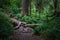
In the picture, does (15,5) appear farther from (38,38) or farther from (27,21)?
(38,38)

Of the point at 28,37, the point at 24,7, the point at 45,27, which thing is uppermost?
the point at 24,7

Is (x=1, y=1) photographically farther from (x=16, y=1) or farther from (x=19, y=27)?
(x=19, y=27)

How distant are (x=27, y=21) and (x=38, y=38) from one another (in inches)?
187

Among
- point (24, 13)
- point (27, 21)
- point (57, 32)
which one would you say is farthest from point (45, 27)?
point (24, 13)

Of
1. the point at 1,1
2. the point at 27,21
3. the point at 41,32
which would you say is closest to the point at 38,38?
the point at 41,32

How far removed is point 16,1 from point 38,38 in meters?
13.3

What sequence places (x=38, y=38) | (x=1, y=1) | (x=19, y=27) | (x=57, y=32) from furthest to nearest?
(x=1, y=1) < (x=19, y=27) < (x=38, y=38) < (x=57, y=32)

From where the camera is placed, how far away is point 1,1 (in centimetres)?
1977

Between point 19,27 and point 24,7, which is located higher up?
point 24,7

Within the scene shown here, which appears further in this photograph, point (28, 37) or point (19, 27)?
point (19, 27)

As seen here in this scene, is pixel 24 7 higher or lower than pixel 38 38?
higher

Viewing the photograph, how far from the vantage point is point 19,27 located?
465 inches

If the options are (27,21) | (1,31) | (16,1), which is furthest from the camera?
(16,1)

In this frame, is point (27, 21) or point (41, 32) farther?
point (27, 21)
